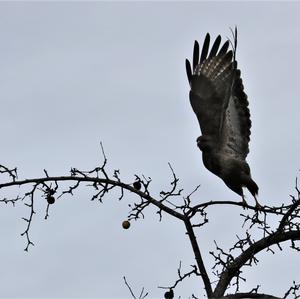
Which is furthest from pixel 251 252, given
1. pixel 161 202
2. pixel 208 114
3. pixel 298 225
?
pixel 208 114

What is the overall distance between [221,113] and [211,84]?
1.06 metres

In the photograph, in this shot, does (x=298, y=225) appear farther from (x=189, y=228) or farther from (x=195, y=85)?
(x=195, y=85)

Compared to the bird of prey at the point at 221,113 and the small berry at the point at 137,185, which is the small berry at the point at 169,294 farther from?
the bird of prey at the point at 221,113

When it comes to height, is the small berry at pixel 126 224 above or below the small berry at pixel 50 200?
below

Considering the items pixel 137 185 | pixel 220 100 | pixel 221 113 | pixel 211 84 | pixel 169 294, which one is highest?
pixel 211 84

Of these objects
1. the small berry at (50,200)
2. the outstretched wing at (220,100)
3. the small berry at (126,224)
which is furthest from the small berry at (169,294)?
the outstretched wing at (220,100)

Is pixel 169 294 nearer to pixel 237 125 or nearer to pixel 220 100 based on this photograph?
pixel 237 125

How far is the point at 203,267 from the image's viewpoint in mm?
6453

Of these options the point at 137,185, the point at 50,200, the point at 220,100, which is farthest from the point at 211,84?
the point at 50,200

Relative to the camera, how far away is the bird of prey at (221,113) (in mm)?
9484

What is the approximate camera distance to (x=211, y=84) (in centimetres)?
1074

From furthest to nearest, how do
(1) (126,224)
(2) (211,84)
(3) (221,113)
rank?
(2) (211,84) → (3) (221,113) → (1) (126,224)

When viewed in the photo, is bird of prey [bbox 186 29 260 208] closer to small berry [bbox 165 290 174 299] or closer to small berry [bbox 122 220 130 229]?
small berry [bbox 122 220 130 229]

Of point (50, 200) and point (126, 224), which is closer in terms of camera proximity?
point (50, 200)
